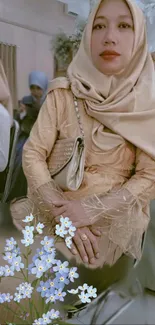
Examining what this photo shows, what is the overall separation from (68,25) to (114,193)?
0.42m

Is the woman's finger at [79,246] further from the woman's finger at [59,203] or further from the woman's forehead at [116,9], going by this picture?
the woman's forehead at [116,9]

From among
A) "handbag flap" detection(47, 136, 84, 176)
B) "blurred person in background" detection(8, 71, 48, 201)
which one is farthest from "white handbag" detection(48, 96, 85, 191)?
"blurred person in background" detection(8, 71, 48, 201)

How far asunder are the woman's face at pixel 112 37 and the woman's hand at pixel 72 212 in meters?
0.30

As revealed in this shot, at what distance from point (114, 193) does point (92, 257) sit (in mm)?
149

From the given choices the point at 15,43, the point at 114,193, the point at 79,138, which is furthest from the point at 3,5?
the point at 114,193

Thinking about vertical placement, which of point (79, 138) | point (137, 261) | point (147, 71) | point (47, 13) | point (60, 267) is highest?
point (47, 13)

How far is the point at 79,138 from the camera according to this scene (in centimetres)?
92

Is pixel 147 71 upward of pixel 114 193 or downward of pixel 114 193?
upward

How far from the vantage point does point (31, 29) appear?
3.25 feet

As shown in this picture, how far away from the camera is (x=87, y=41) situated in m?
0.94

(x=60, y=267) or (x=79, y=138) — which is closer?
(x=60, y=267)

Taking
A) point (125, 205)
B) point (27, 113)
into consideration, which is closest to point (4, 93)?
point (27, 113)

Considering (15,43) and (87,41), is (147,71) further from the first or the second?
(15,43)

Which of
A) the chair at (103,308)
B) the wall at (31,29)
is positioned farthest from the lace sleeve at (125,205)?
the wall at (31,29)
